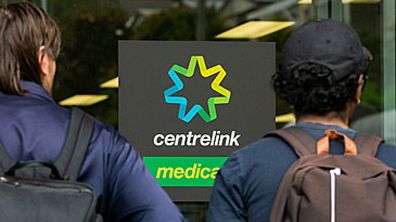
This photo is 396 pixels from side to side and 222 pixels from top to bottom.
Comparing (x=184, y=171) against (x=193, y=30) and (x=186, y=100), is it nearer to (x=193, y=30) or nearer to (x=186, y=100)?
(x=186, y=100)

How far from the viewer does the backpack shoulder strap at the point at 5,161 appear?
2.59m

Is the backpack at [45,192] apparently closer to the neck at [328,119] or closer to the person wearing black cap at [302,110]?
A: the person wearing black cap at [302,110]

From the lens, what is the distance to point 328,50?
2727 mm

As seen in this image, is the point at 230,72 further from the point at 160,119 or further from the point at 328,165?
the point at 328,165

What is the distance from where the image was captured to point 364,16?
6.46 metres

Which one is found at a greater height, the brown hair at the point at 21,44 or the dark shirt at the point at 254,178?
the brown hair at the point at 21,44

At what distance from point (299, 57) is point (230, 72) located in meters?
2.65

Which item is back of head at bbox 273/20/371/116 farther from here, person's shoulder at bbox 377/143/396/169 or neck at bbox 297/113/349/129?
person's shoulder at bbox 377/143/396/169

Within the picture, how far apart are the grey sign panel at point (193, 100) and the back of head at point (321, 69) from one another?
2.58 m

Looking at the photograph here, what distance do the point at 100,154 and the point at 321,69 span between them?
0.62m

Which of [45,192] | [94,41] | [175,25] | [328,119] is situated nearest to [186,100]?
[94,41]

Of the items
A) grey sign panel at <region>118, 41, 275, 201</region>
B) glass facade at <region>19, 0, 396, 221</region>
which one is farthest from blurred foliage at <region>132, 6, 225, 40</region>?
grey sign panel at <region>118, 41, 275, 201</region>

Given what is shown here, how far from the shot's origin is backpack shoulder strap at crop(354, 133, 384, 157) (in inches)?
108

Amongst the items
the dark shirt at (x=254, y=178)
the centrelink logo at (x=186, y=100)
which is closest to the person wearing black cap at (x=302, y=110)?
the dark shirt at (x=254, y=178)
